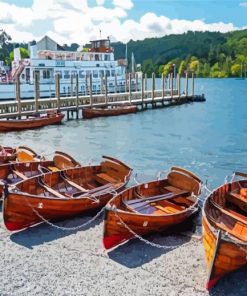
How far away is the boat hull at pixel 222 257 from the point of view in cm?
855

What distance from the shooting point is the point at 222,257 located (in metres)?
8.62

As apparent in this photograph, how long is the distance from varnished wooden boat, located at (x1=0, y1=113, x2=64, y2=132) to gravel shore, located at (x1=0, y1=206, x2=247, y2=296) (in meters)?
23.3

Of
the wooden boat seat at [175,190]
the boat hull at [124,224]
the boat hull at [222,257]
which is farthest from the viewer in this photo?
the wooden boat seat at [175,190]

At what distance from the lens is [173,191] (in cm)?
1381

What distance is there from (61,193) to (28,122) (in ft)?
75.9

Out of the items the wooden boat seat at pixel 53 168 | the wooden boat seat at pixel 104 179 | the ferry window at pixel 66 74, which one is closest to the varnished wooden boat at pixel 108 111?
the ferry window at pixel 66 74

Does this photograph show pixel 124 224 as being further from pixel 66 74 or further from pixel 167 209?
pixel 66 74

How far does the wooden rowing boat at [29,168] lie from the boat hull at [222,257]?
843 cm

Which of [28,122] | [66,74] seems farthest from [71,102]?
[66,74]

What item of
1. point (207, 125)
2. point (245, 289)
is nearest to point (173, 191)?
point (245, 289)

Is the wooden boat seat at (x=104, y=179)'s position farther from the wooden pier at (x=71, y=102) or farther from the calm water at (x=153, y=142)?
the wooden pier at (x=71, y=102)

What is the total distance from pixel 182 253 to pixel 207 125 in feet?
113

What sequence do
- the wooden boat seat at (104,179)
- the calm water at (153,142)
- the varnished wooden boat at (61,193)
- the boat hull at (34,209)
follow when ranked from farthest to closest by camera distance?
the calm water at (153,142)
the wooden boat seat at (104,179)
the varnished wooden boat at (61,193)
the boat hull at (34,209)

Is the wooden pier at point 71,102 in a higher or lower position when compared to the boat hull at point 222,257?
higher
